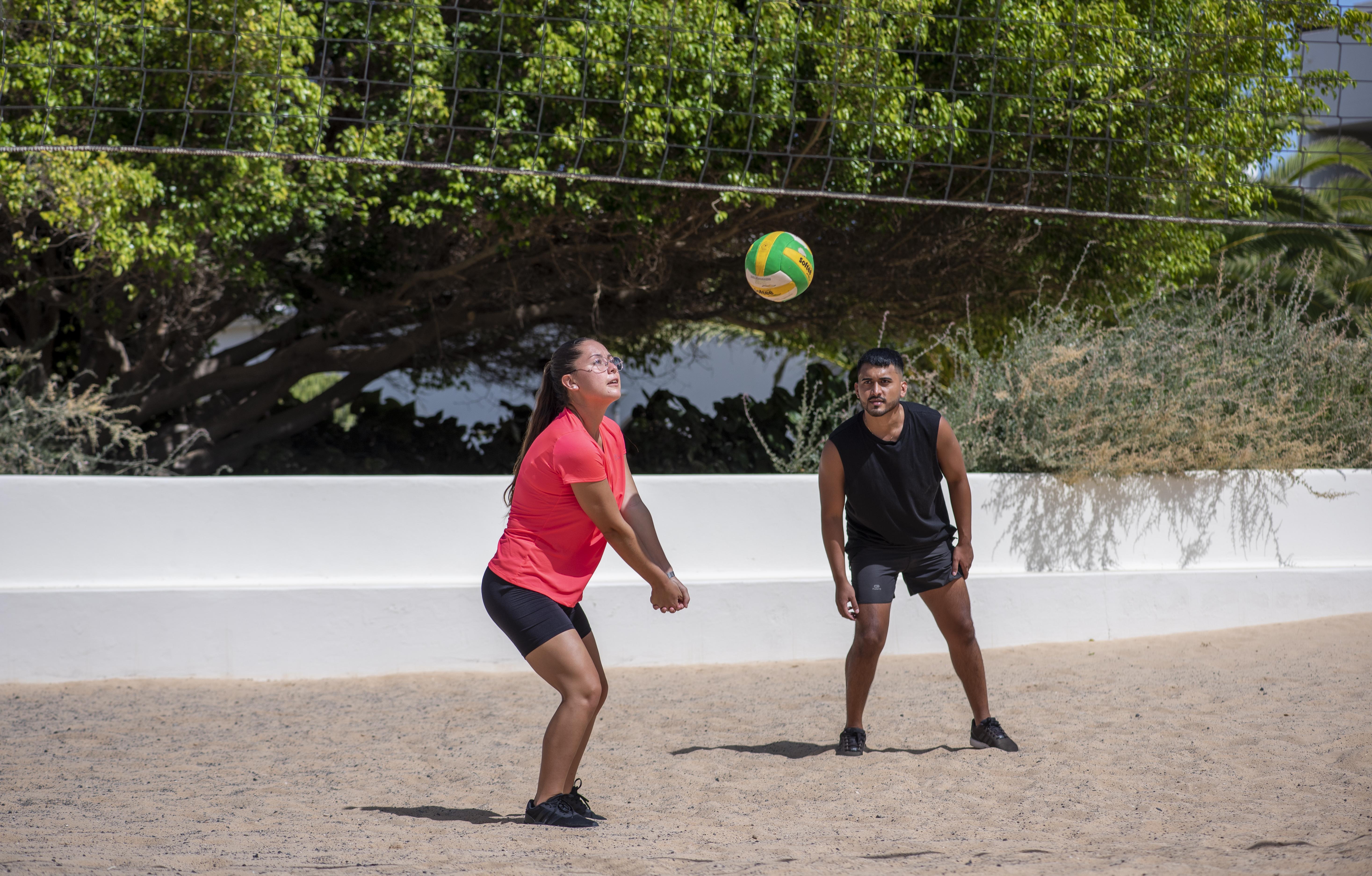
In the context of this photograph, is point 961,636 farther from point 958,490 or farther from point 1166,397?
point 1166,397

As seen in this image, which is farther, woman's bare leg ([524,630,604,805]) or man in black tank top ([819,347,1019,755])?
man in black tank top ([819,347,1019,755])

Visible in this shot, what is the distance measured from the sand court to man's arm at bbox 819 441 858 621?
27.6 inches

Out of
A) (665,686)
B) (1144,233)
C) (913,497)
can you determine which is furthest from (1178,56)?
(665,686)

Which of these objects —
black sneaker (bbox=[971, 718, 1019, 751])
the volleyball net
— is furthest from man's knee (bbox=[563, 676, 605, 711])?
the volleyball net

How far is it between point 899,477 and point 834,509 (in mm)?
255

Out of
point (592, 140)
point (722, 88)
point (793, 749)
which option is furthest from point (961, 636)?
point (722, 88)

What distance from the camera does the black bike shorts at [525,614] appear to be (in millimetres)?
3104

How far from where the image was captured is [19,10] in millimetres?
5914

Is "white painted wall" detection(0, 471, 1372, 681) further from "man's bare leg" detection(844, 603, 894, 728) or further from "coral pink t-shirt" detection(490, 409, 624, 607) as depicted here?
"coral pink t-shirt" detection(490, 409, 624, 607)

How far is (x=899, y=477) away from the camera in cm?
395

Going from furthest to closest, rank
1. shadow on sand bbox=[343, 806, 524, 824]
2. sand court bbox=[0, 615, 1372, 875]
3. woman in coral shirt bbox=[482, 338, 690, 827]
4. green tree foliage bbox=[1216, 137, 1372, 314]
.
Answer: green tree foliage bbox=[1216, 137, 1372, 314], shadow on sand bbox=[343, 806, 524, 824], woman in coral shirt bbox=[482, 338, 690, 827], sand court bbox=[0, 615, 1372, 875]

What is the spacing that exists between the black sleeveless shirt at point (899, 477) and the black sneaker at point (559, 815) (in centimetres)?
148

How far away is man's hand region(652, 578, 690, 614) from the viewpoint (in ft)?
10.1

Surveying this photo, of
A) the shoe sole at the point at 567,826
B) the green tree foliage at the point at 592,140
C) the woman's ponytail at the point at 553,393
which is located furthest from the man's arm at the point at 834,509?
the green tree foliage at the point at 592,140
